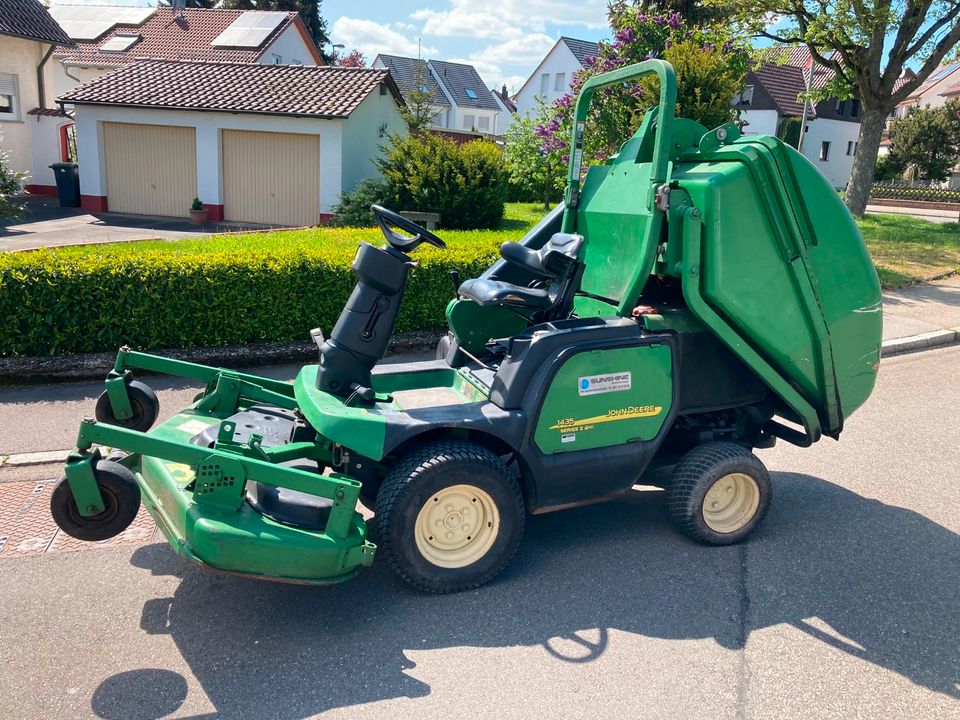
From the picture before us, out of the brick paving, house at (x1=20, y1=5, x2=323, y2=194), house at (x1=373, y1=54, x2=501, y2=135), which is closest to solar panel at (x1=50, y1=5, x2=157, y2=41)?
house at (x1=20, y1=5, x2=323, y2=194)

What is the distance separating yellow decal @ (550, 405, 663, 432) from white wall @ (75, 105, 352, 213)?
48.2 ft

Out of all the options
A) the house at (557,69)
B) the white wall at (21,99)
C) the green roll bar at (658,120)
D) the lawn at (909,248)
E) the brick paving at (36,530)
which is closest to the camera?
the green roll bar at (658,120)

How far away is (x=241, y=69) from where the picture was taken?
788 inches

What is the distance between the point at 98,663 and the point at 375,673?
114cm

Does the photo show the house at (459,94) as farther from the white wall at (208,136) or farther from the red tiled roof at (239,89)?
the white wall at (208,136)

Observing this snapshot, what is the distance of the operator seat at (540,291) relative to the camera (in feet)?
14.0

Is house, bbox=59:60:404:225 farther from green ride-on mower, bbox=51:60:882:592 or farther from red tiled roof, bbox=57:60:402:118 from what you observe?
green ride-on mower, bbox=51:60:882:592

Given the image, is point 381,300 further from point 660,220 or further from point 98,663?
point 98,663

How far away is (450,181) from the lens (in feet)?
47.4

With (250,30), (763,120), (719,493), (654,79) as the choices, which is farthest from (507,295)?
(763,120)

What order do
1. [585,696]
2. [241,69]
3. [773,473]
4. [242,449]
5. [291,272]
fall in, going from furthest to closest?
[241,69] < [291,272] < [773,473] < [242,449] < [585,696]

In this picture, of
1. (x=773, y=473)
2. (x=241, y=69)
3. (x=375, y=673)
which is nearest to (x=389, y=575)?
(x=375, y=673)

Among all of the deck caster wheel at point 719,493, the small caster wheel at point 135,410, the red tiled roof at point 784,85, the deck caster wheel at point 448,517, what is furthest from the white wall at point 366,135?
the red tiled roof at point 784,85

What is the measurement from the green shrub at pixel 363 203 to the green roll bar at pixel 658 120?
10.2m
